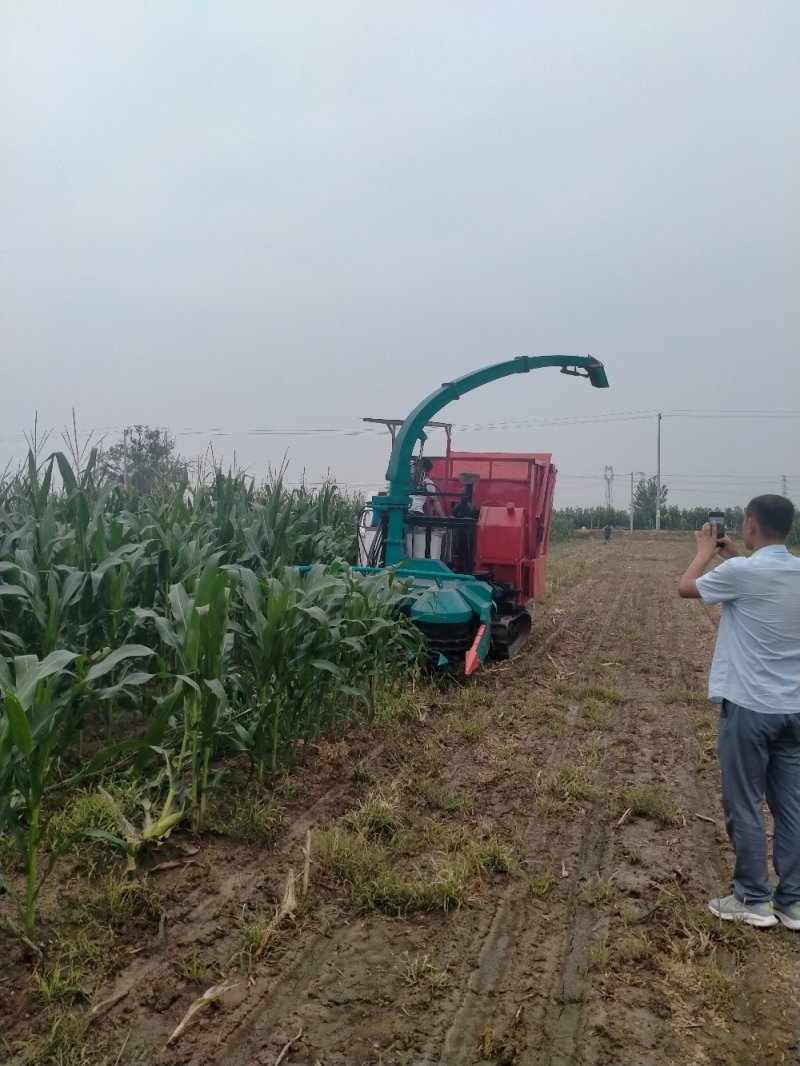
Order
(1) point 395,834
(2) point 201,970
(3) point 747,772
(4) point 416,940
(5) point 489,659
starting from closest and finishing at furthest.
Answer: (2) point 201,970 → (4) point 416,940 → (3) point 747,772 → (1) point 395,834 → (5) point 489,659

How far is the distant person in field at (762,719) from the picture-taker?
3.11 m

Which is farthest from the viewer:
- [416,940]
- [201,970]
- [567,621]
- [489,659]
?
[567,621]

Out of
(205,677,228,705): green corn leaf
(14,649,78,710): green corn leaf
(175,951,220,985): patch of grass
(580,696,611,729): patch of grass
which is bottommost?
(580,696,611,729): patch of grass

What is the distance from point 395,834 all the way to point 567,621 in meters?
7.62

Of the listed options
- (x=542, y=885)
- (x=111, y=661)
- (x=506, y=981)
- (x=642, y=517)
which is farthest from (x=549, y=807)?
(x=642, y=517)

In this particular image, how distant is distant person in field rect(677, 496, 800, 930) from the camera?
10.2ft

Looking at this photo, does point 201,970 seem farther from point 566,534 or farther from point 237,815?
point 566,534

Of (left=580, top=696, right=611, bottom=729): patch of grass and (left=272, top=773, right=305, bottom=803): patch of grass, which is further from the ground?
(left=272, top=773, right=305, bottom=803): patch of grass

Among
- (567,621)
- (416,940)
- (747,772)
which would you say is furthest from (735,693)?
(567,621)

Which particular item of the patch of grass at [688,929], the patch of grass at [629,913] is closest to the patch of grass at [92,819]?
the patch of grass at [629,913]

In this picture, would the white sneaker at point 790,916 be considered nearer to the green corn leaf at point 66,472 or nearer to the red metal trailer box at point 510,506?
the red metal trailer box at point 510,506

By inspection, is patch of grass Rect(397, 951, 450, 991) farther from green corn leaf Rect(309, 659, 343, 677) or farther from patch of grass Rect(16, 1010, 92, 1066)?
green corn leaf Rect(309, 659, 343, 677)

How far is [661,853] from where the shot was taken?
3736 mm

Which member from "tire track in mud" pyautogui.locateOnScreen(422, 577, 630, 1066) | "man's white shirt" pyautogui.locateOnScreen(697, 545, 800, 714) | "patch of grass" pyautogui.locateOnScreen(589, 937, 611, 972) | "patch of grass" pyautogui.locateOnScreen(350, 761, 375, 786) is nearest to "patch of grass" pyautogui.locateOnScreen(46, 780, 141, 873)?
"patch of grass" pyautogui.locateOnScreen(350, 761, 375, 786)
